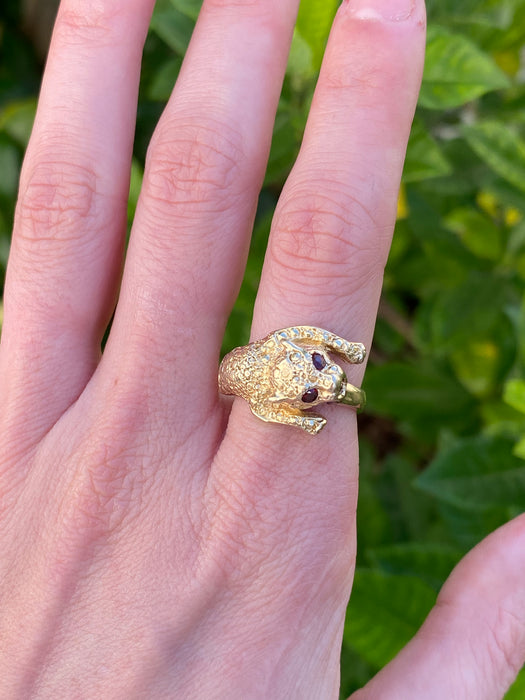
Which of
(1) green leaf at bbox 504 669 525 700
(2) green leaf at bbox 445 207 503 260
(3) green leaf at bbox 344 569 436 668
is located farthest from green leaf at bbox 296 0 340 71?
(1) green leaf at bbox 504 669 525 700

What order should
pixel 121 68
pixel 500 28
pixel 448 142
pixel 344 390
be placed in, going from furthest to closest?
pixel 448 142 → pixel 500 28 → pixel 121 68 → pixel 344 390

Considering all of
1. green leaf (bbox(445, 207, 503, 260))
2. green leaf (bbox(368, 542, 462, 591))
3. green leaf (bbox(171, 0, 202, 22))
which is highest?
green leaf (bbox(171, 0, 202, 22))

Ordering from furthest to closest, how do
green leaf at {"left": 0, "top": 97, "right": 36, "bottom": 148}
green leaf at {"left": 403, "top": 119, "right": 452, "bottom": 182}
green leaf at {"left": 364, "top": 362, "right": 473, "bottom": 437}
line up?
1. green leaf at {"left": 364, "top": 362, "right": 473, "bottom": 437}
2. green leaf at {"left": 0, "top": 97, "right": 36, "bottom": 148}
3. green leaf at {"left": 403, "top": 119, "right": 452, "bottom": 182}

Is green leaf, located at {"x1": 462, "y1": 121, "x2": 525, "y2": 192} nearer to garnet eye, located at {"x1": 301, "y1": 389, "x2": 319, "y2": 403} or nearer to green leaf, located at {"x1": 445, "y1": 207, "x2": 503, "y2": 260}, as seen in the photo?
green leaf, located at {"x1": 445, "y1": 207, "x2": 503, "y2": 260}

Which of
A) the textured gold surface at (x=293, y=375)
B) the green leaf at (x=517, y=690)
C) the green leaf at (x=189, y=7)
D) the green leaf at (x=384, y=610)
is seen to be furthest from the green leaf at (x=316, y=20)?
the green leaf at (x=517, y=690)

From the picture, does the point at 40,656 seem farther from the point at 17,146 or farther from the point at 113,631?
the point at 17,146

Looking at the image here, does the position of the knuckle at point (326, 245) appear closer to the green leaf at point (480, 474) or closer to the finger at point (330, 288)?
the finger at point (330, 288)

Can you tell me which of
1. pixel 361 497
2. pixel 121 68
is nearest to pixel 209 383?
pixel 121 68
